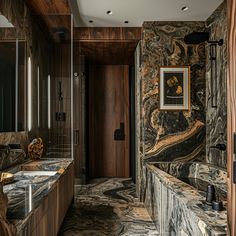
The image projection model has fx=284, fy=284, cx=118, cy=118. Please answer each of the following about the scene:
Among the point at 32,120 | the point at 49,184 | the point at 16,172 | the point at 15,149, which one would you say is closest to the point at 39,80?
the point at 32,120

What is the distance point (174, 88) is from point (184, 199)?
7.22ft

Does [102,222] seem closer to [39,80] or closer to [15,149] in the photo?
[15,149]

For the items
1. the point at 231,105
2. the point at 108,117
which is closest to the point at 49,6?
the point at 231,105

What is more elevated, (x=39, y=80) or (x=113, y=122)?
(x=39, y=80)

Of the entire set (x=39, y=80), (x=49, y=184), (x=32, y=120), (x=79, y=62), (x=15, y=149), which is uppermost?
(x=79, y=62)

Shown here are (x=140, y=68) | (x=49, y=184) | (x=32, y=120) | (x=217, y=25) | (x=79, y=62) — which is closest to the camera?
(x=49, y=184)

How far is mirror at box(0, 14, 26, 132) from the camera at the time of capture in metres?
2.38

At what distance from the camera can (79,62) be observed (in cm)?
475

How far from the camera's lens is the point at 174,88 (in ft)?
12.8

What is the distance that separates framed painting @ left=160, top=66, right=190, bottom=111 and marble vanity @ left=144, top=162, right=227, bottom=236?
31.7 inches

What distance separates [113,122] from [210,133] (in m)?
2.67

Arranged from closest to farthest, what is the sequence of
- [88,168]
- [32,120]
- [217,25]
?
[32,120] < [217,25] < [88,168]

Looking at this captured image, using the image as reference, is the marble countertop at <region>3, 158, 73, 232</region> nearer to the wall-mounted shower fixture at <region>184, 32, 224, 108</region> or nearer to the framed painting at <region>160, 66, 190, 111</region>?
the framed painting at <region>160, 66, 190, 111</region>

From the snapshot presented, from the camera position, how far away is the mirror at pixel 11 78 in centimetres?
238
